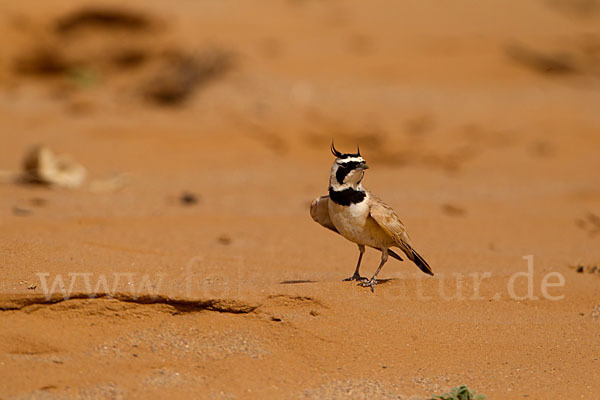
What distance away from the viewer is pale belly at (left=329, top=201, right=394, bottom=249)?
5242 millimetres

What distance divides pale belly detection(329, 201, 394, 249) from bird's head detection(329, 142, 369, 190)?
150 millimetres

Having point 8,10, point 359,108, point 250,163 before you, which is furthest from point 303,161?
point 8,10

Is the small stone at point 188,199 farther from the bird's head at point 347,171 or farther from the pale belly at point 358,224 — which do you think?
the bird's head at point 347,171

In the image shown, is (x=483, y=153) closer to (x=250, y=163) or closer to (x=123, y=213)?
(x=250, y=163)

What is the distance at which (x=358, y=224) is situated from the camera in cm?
527

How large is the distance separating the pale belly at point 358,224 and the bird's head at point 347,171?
0.15m

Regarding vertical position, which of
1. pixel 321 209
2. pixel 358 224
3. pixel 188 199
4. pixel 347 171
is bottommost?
pixel 358 224

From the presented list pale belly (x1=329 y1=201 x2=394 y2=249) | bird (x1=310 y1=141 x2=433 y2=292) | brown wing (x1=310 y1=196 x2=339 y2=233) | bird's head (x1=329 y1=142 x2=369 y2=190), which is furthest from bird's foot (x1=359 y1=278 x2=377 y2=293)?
bird's head (x1=329 y1=142 x2=369 y2=190)

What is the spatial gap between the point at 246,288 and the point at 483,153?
802 cm

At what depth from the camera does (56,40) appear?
1445 cm

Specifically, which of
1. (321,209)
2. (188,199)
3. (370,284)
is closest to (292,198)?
(188,199)

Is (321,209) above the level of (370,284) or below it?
above

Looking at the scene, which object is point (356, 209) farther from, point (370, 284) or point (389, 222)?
point (370, 284)

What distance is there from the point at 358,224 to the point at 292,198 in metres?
4.38
